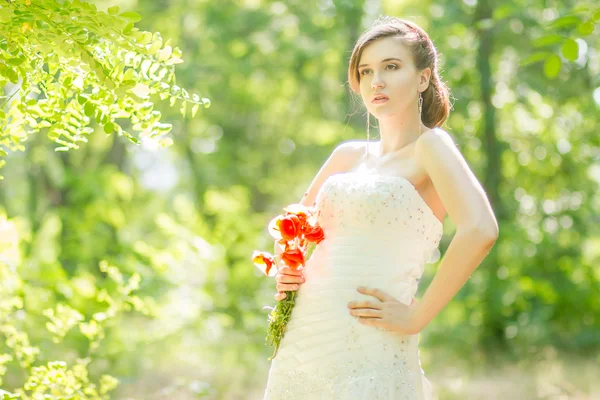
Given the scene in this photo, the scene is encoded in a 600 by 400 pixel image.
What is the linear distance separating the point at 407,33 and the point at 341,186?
1.93 ft

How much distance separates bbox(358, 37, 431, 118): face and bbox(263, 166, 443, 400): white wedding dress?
0.84 ft

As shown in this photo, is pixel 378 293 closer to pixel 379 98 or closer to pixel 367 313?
pixel 367 313

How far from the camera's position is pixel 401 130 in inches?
98.0

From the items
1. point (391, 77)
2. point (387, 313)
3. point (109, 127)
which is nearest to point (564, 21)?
point (391, 77)

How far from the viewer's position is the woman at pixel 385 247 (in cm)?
217

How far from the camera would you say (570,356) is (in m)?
8.47

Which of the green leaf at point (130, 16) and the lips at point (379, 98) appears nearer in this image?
the green leaf at point (130, 16)

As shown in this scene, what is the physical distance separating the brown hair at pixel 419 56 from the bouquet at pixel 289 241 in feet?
1.83

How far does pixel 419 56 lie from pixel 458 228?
2.25 ft

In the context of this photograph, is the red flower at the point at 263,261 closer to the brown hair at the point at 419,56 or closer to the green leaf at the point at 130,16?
the brown hair at the point at 419,56

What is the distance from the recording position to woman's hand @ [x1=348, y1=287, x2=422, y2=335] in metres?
2.19

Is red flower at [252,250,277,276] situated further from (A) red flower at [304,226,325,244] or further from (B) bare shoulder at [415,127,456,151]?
(B) bare shoulder at [415,127,456,151]

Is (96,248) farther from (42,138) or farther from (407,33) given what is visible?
(407,33)

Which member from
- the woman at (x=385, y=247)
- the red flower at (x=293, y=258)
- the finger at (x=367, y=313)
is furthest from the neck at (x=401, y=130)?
the finger at (x=367, y=313)
